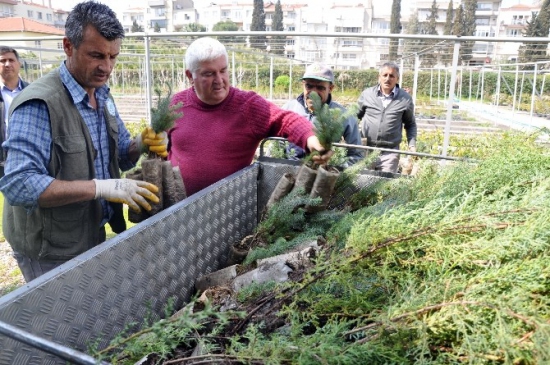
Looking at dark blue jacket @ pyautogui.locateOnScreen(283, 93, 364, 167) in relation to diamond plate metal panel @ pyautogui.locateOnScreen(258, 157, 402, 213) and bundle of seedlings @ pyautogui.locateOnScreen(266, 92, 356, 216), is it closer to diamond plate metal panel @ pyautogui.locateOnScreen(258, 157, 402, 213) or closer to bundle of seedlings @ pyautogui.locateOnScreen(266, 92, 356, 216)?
diamond plate metal panel @ pyautogui.locateOnScreen(258, 157, 402, 213)

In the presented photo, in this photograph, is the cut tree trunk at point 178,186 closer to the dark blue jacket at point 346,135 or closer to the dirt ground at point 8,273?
the dark blue jacket at point 346,135

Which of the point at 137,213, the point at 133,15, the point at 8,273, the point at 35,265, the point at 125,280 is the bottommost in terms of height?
the point at 8,273

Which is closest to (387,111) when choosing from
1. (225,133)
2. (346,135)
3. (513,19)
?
(346,135)

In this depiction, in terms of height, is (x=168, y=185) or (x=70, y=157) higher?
(x=70, y=157)

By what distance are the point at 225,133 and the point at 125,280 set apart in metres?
1.37

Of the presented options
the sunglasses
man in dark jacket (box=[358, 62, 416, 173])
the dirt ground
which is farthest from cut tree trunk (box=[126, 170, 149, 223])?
man in dark jacket (box=[358, 62, 416, 173])

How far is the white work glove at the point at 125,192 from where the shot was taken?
2004mm

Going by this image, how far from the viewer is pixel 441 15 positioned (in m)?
88.1

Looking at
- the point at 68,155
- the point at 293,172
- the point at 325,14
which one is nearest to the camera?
the point at 68,155

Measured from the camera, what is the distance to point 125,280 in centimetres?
171

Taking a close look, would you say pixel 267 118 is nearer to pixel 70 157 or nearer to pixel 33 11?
pixel 70 157

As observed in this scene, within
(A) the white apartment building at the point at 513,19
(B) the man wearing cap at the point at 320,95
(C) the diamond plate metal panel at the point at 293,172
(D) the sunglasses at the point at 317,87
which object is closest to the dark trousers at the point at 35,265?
(C) the diamond plate metal panel at the point at 293,172

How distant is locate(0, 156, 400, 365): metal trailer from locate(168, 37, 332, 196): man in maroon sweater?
23 centimetres

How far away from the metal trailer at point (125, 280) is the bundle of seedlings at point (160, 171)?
0.19 metres
